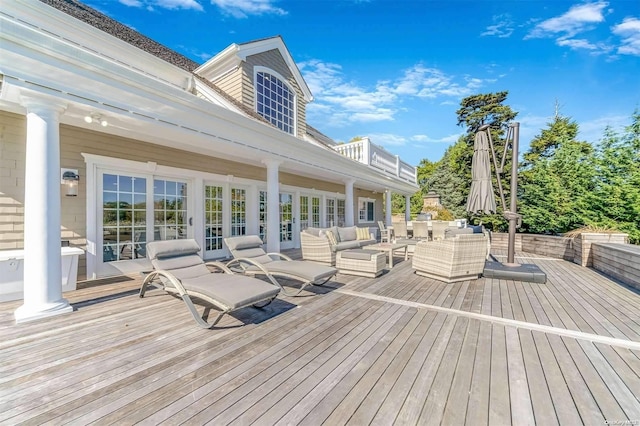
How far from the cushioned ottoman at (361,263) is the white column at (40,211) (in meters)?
4.43

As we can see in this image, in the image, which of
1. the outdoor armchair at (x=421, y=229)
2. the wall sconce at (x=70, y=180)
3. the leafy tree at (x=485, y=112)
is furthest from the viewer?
the leafy tree at (x=485, y=112)

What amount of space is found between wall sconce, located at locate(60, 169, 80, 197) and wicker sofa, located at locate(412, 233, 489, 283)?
21.3ft

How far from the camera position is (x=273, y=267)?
14.3 ft

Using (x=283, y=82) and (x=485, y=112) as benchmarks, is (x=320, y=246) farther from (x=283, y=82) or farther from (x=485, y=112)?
(x=485, y=112)

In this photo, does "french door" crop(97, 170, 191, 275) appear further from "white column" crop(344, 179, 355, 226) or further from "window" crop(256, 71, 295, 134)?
"white column" crop(344, 179, 355, 226)

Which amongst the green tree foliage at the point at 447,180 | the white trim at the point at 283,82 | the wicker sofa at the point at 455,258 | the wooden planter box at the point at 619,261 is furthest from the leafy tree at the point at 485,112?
the wicker sofa at the point at 455,258

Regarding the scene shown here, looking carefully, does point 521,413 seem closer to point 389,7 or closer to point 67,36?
point 67,36

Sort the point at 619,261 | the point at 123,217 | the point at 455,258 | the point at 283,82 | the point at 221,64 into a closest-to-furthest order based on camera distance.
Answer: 1. the point at 455,258
2. the point at 619,261
3. the point at 123,217
4. the point at 221,64
5. the point at 283,82

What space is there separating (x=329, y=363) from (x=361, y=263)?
3292mm

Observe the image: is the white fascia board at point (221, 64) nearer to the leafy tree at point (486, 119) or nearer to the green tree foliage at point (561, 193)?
the green tree foliage at point (561, 193)

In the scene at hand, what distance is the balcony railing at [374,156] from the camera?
10625 millimetres

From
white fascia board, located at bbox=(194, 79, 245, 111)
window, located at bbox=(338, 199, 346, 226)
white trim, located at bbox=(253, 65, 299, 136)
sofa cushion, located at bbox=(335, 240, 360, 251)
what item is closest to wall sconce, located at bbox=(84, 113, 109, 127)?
white fascia board, located at bbox=(194, 79, 245, 111)

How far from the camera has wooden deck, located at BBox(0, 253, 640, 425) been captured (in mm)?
1771

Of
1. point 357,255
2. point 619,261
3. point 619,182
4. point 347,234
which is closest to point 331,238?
point 347,234
